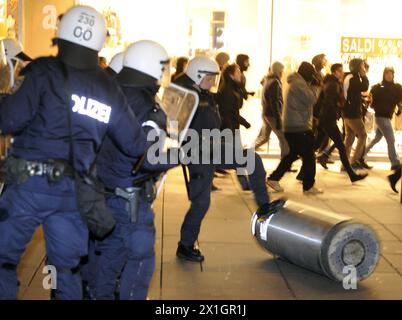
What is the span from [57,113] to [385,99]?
874 centimetres

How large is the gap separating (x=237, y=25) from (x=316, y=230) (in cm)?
1053

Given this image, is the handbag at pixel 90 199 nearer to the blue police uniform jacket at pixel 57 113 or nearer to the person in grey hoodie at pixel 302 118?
the blue police uniform jacket at pixel 57 113

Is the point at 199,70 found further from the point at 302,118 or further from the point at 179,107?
the point at 302,118

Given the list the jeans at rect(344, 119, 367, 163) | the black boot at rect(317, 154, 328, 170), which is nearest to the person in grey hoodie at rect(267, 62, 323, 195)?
the jeans at rect(344, 119, 367, 163)

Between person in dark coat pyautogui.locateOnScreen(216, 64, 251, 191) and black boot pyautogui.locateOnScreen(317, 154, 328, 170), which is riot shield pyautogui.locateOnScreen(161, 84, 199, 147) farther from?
black boot pyautogui.locateOnScreen(317, 154, 328, 170)

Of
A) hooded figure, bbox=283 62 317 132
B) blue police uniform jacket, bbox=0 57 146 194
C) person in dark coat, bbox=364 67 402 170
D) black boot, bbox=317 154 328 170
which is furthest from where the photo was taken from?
black boot, bbox=317 154 328 170

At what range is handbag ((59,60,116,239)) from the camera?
4.30m

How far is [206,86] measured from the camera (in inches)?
268

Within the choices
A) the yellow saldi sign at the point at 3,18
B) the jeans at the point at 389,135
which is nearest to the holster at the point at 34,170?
the yellow saldi sign at the point at 3,18

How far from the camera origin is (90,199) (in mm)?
4324

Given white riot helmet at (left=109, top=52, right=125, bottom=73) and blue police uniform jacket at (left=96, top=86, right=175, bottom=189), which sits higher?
white riot helmet at (left=109, top=52, right=125, bottom=73)
